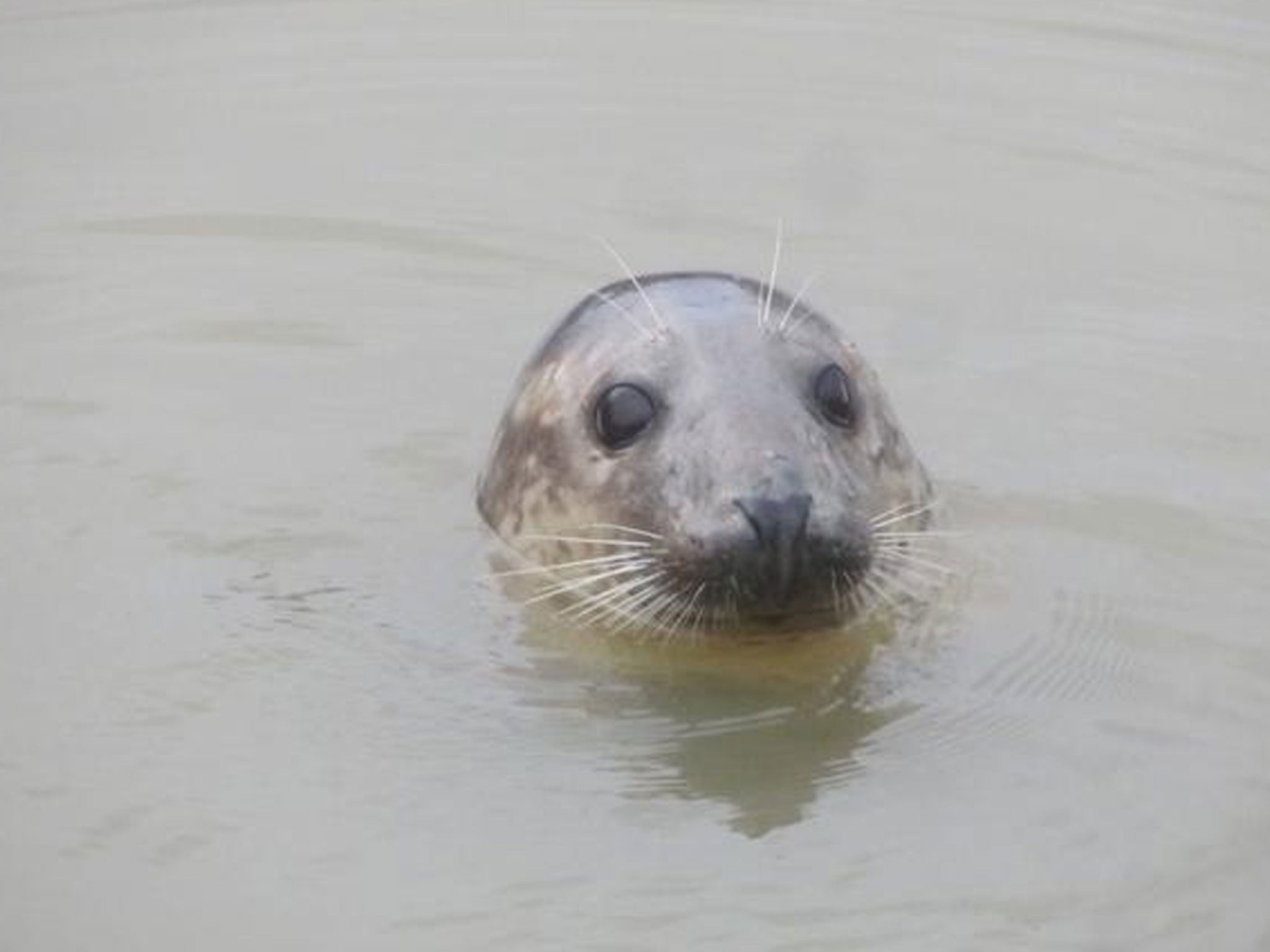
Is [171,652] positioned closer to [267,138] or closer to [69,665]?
[69,665]

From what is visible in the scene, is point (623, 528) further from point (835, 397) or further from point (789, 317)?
point (789, 317)

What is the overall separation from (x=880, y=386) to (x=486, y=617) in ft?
3.56

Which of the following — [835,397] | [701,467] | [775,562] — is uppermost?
[835,397]

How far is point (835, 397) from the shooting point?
708 centimetres

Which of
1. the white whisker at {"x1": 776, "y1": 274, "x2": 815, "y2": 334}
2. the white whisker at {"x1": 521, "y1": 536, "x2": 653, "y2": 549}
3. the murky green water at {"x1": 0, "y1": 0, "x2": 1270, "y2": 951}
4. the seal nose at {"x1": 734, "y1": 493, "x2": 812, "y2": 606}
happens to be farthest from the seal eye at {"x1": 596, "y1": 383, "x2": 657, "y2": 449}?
the seal nose at {"x1": 734, "y1": 493, "x2": 812, "y2": 606}

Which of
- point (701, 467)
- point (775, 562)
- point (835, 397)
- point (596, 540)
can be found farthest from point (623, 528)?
point (835, 397)

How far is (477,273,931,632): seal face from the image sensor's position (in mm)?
6594

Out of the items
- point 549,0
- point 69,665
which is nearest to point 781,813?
point 69,665

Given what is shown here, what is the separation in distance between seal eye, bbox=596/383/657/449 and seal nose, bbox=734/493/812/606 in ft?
1.92

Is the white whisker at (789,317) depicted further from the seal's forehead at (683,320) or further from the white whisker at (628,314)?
the white whisker at (628,314)

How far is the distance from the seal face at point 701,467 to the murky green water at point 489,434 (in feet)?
0.68

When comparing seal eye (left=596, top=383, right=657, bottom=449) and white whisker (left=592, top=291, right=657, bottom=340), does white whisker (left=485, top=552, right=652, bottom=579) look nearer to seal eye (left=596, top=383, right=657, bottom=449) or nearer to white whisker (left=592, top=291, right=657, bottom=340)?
seal eye (left=596, top=383, right=657, bottom=449)

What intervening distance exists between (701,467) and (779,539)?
1.06ft

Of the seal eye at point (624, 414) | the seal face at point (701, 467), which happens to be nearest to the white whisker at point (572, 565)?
the seal face at point (701, 467)
